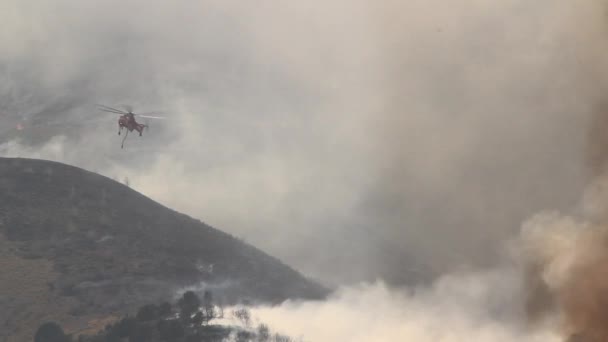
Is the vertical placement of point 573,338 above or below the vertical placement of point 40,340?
below

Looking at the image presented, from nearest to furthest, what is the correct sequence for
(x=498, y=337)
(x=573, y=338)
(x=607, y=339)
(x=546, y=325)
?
(x=607, y=339), (x=573, y=338), (x=546, y=325), (x=498, y=337)

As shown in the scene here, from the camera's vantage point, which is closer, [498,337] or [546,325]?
[546,325]

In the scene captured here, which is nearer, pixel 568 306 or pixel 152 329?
pixel 568 306

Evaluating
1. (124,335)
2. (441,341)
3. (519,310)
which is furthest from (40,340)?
(519,310)

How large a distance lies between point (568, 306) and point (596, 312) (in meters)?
10.8

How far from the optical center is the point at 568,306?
506ft

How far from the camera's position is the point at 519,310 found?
198m

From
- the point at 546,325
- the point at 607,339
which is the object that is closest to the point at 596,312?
the point at 607,339

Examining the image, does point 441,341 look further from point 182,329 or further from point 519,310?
point 182,329

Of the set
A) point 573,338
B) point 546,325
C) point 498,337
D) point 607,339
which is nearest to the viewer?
point 607,339

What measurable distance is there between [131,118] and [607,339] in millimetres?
109723

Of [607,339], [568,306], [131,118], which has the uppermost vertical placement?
[131,118]

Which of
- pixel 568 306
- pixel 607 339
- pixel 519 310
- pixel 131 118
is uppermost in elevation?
pixel 131 118

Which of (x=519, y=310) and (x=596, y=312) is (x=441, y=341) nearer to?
(x=519, y=310)
